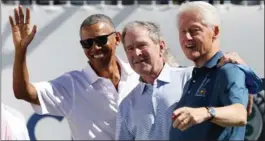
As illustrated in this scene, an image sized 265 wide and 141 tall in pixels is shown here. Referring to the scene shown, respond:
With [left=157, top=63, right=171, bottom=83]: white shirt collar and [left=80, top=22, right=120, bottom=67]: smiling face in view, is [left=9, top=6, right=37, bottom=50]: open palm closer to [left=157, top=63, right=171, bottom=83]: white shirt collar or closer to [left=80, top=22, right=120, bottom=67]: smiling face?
[left=80, top=22, right=120, bottom=67]: smiling face

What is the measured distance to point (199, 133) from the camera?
1.62 m

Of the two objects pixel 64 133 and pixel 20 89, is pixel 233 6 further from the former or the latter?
pixel 20 89

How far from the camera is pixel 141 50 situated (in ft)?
6.59

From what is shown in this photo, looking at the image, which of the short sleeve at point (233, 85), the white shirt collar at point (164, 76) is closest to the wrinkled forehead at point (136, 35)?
the white shirt collar at point (164, 76)

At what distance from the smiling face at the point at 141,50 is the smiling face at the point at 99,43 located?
10.9 inches

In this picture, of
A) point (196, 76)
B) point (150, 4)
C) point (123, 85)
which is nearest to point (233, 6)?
point (150, 4)

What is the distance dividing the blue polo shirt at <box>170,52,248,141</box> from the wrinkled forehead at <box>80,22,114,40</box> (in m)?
0.69

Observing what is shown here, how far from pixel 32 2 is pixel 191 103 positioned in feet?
8.93

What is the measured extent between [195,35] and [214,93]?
0.16 metres

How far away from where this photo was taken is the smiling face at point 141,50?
6.57ft

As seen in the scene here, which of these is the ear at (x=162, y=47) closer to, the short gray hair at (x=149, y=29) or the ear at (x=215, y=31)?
the short gray hair at (x=149, y=29)

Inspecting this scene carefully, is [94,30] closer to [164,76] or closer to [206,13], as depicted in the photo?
[164,76]

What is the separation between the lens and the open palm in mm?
2168

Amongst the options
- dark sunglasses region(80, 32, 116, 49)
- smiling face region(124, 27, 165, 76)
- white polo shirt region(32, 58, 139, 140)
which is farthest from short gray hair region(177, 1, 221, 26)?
white polo shirt region(32, 58, 139, 140)
